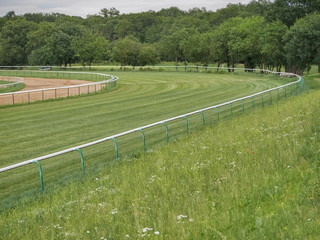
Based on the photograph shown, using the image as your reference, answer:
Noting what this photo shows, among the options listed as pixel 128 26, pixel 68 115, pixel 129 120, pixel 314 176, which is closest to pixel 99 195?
pixel 314 176

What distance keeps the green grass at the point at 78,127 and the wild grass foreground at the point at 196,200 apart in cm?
207

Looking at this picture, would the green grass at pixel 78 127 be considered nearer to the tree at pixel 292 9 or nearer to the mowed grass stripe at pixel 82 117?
the mowed grass stripe at pixel 82 117

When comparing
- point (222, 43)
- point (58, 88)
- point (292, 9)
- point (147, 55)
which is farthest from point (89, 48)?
point (58, 88)

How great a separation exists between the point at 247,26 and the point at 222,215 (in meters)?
66.0

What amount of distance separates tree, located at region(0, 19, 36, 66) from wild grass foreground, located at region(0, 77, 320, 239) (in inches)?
3953

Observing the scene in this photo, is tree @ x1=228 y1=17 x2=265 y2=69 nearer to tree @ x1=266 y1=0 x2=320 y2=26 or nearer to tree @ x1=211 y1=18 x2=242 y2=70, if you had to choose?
tree @ x1=211 y1=18 x2=242 y2=70

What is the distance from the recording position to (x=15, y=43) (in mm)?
105750

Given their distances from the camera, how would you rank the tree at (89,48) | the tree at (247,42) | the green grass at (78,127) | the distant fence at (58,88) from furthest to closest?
the tree at (89,48)
the tree at (247,42)
the distant fence at (58,88)
the green grass at (78,127)

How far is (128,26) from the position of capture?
5468 inches

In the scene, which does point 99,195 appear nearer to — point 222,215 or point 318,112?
point 222,215

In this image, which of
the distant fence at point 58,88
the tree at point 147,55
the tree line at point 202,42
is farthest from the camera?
the tree at point 147,55

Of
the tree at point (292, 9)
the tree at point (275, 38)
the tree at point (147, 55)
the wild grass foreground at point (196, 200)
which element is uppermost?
the tree at point (292, 9)

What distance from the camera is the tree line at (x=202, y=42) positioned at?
166ft

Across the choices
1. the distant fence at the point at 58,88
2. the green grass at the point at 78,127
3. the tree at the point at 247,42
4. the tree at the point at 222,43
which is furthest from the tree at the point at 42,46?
the green grass at the point at 78,127
